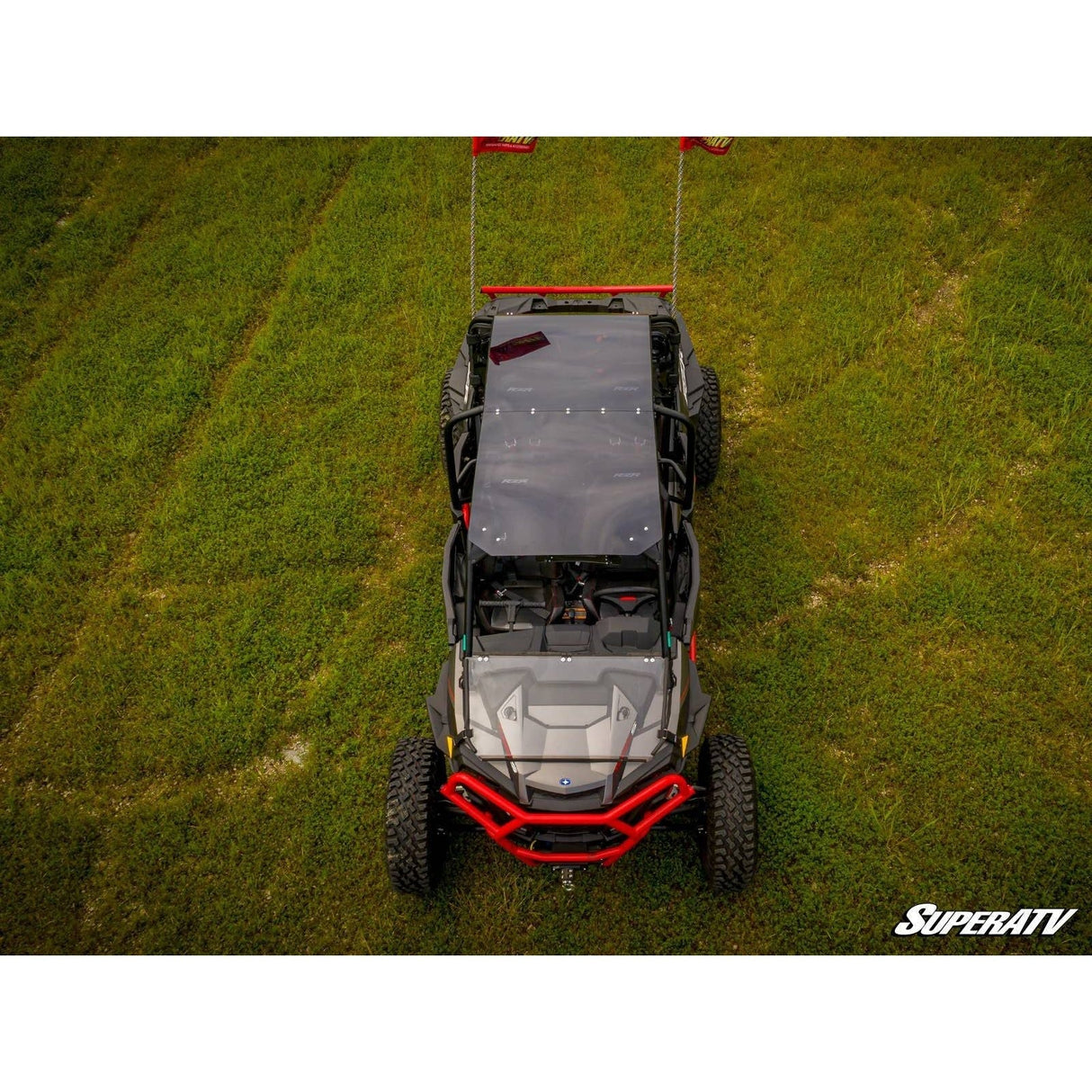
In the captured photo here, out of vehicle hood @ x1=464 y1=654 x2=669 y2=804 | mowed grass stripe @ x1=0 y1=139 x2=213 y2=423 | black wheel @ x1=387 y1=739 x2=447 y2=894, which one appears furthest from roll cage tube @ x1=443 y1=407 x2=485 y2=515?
mowed grass stripe @ x1=0 y1=139 x2=213 y2=423

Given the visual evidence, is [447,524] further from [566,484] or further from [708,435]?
[708,435]

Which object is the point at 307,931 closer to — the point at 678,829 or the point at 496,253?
the point at 678,829

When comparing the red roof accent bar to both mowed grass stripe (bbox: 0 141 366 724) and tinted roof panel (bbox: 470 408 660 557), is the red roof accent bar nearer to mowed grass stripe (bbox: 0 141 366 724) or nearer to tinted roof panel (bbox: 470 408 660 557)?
tinted roof panel (bbox: 470 408 660 557)

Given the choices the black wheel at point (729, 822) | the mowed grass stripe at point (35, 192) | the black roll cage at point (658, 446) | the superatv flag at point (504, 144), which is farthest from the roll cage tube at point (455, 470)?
the mowed grass stripe at point (35, 192)

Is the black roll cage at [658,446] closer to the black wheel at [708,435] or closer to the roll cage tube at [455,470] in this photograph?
the roll cage tube at [455,470]

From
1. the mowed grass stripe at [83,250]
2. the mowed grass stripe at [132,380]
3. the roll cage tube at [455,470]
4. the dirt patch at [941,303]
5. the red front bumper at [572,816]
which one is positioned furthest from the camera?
the mowed grass stripe at [83,250]
